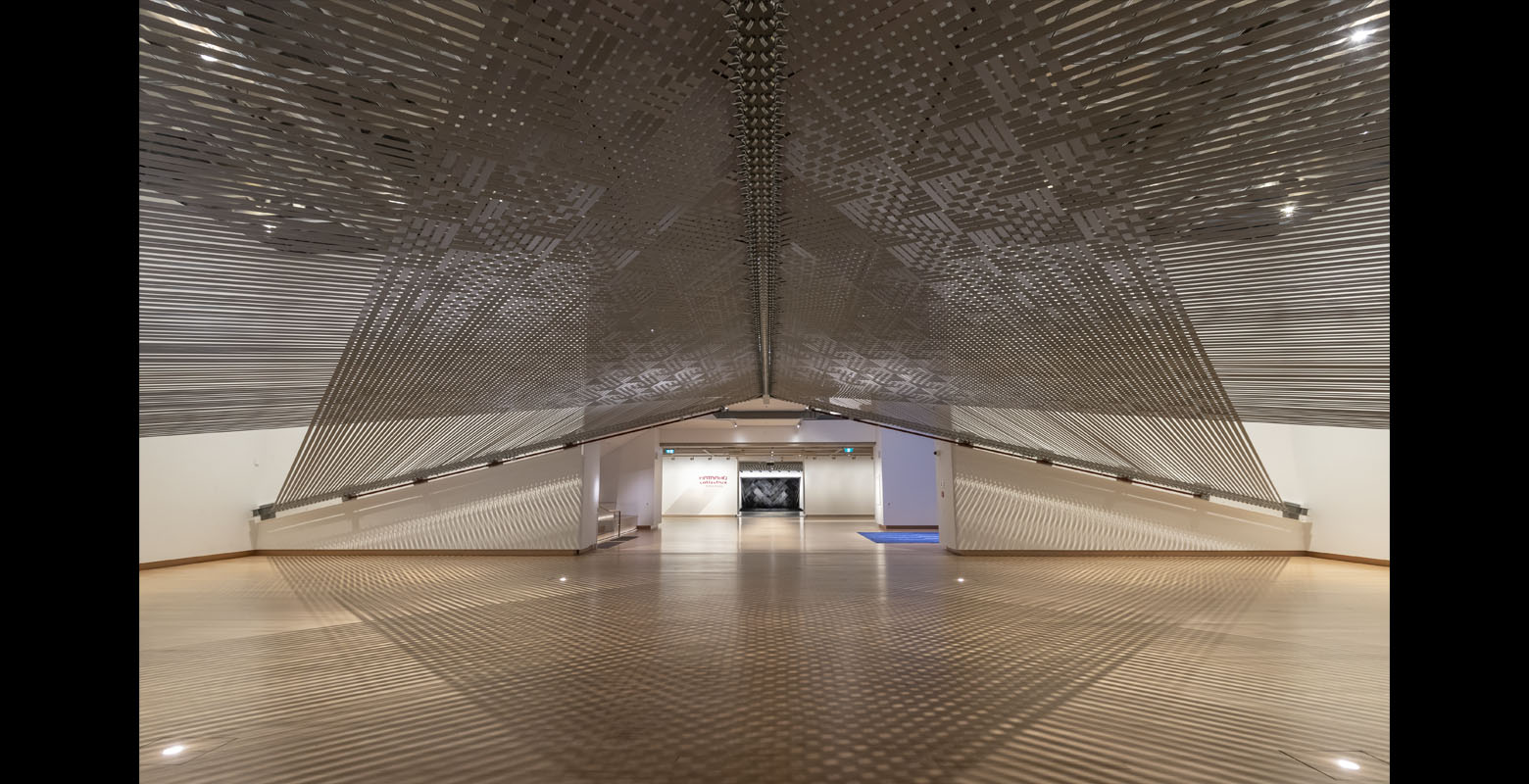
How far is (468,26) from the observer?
2.07 metres

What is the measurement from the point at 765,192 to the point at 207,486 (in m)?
11.9

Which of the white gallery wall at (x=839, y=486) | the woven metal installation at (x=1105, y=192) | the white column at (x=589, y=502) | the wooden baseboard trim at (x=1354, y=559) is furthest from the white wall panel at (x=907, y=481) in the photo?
the woven metal installation at (x=1105, y=192)

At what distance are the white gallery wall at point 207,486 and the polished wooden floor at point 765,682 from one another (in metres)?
3.35

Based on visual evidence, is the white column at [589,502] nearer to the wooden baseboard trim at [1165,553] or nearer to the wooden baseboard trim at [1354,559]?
the wooden baseboard trim at [1165,553]

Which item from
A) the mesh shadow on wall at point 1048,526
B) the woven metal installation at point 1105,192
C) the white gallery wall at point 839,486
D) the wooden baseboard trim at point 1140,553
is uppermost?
the woven metal installation at point 1105,192

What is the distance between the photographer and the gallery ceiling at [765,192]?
212cm

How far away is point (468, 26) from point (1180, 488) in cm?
1220

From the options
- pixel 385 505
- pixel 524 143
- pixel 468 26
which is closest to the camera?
pixel 468 26

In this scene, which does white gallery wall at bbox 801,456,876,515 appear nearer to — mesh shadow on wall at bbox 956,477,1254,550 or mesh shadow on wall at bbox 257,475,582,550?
mesh shadow on wall at bbox 956,477,1254,550

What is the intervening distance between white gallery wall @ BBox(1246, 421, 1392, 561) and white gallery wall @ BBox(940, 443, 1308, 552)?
0.41m

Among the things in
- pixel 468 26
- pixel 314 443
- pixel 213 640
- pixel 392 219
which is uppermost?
pixel 468 26

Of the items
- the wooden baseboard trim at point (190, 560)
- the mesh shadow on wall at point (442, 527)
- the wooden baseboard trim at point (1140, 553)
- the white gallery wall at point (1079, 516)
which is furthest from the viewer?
the mesh shadow on wall at point (442, 527)
